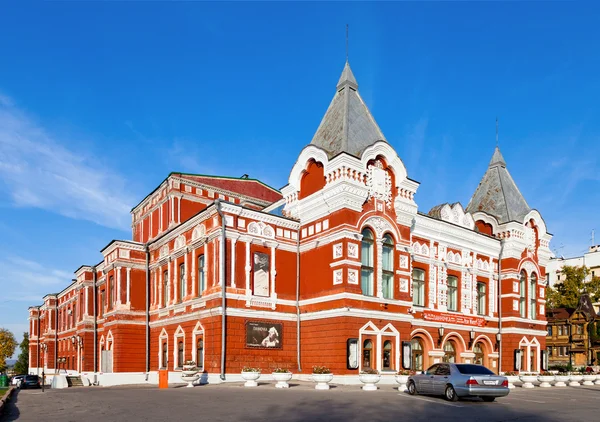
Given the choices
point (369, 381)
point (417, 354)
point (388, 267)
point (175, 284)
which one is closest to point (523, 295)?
point (417, 354)

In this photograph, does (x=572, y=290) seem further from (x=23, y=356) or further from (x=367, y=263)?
(x=23, y=356)

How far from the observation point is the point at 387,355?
Result: 91.6 ft

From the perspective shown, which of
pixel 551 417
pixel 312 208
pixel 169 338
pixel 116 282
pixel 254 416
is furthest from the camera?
pixel 116 282

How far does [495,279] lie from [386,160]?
13.3 m

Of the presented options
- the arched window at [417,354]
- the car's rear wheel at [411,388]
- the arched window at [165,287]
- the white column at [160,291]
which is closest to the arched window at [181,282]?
the arched window at [165,287]

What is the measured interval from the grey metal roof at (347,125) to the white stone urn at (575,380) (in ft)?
54.5

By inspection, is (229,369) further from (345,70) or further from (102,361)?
(345,70)

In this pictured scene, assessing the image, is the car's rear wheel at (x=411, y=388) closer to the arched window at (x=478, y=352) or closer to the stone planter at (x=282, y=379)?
the stone planter at (x=282, y=379)

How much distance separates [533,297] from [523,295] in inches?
44.6

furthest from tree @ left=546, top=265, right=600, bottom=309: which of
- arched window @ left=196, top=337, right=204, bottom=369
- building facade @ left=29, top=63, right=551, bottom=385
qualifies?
arched window @ left=196, top=337, right=204, bottom=369

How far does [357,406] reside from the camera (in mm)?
15797

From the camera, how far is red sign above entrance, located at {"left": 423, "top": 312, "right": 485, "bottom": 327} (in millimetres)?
32156

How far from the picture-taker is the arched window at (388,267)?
1126 inches

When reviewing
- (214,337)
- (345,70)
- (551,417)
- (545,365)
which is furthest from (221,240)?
(545,365)
